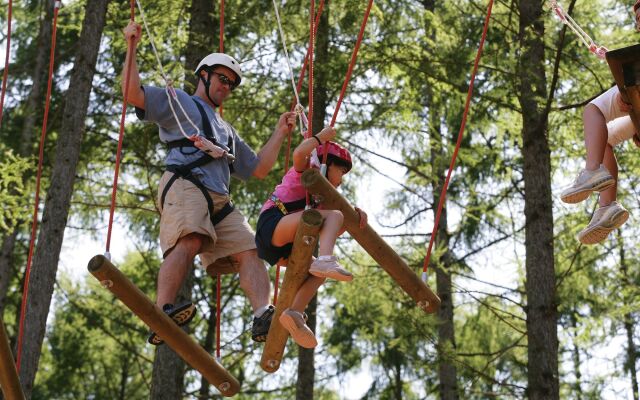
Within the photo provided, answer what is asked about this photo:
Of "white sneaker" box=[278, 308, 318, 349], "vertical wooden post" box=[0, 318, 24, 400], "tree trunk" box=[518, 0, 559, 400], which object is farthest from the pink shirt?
"tree trunk" box=[518, 0, 559, 400]

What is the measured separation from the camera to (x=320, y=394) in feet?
62.3

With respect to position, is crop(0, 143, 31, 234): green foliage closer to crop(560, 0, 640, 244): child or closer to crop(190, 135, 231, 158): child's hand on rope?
crop(190, 135, 231, 158): child's hand on rope

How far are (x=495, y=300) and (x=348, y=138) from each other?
4.50 metres

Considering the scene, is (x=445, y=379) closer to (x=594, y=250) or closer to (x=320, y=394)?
(x=594, y=250)

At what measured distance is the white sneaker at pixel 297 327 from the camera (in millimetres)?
5727

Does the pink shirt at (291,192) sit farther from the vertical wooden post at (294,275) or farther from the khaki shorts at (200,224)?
the vertical wooden post at (294,275)

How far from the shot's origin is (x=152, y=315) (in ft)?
18.9

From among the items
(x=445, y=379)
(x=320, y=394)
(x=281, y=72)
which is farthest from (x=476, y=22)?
(x=320, y=394)

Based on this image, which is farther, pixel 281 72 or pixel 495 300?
pixel 495 300

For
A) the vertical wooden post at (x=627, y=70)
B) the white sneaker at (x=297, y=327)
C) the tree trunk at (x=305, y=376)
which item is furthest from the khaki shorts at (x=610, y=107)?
the tree trunk at (x=305, y=376)

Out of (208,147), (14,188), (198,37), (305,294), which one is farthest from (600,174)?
(14,188)

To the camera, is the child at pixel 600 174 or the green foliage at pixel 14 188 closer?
the child at pixel 600 174

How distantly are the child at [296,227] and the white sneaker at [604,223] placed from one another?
1.28m

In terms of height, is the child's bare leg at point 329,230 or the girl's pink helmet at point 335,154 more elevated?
the girl's pink helmet at point 335,154
